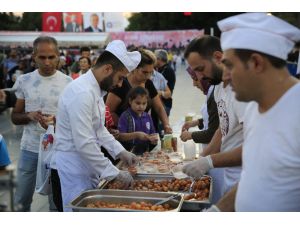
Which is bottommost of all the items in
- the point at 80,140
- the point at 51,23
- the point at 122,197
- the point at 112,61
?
the point at 122,197

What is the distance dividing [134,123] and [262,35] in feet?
7.68

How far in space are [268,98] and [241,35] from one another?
0.24m

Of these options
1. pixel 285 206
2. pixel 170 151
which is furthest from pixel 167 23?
pixel 285 206

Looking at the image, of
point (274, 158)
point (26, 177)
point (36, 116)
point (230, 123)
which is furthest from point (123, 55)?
point (26, 177)

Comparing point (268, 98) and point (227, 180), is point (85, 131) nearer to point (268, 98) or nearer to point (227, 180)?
point (227, 180)

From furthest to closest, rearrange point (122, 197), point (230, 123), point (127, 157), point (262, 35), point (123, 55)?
point (127, 157)
point (123, 55)
point (122, 197)
point (230, 123)
point (262, 35)

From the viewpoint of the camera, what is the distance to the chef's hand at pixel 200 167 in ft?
6.81

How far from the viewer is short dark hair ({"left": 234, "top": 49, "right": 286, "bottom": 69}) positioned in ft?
4.28

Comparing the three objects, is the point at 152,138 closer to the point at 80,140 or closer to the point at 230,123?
the point at 80,140

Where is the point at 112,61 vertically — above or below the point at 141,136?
above

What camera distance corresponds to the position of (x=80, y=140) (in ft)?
7.46

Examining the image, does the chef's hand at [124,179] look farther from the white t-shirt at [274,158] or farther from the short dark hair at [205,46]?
the white t-shirt at [274,158]

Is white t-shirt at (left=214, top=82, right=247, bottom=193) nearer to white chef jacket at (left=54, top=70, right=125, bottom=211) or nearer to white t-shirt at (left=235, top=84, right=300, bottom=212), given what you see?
white t-shirt at (left=235, top=84, right=300, bottom=212)

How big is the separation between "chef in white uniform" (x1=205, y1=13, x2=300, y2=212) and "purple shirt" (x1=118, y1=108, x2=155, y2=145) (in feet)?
7.17
